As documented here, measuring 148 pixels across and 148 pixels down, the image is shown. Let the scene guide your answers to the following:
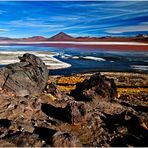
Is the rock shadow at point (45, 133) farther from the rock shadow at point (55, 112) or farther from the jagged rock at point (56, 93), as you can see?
the jagged rock at point (56, 93)

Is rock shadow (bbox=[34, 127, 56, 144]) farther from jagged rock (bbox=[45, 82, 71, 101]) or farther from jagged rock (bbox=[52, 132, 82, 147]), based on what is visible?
jagged rock (bbox=[45, 82, 71, 101])

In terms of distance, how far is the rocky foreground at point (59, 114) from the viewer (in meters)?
11.4

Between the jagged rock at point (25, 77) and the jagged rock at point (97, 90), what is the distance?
6.90 feet

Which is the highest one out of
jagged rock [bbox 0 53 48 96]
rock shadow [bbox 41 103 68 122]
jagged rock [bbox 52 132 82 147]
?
jagged rock [bbox 0 53 48 96]

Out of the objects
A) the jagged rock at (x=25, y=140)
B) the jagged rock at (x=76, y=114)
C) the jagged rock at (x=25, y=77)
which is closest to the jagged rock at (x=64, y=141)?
the jagged rock at (x=25, y=140)

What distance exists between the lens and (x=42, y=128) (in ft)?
40.5

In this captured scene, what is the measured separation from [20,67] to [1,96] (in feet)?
8.80

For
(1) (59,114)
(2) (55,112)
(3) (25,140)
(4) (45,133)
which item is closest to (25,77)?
(2) (55,112)

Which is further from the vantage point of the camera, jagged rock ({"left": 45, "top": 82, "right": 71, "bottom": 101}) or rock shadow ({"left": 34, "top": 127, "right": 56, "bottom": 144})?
jagged rock ({"left": 45, "top": 82, "right": 71, "bottom": 101})

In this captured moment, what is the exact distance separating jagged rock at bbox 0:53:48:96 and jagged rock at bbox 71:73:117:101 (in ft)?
6.90

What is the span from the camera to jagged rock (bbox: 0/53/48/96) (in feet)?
52.2

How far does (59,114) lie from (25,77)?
3.25 meters

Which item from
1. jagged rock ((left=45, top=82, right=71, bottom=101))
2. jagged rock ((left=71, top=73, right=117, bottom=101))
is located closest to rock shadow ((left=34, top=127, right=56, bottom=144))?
jagged rock ((left=45, top=82, right=71, bottom=101))

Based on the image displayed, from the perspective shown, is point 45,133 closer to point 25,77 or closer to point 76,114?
point 76,114
